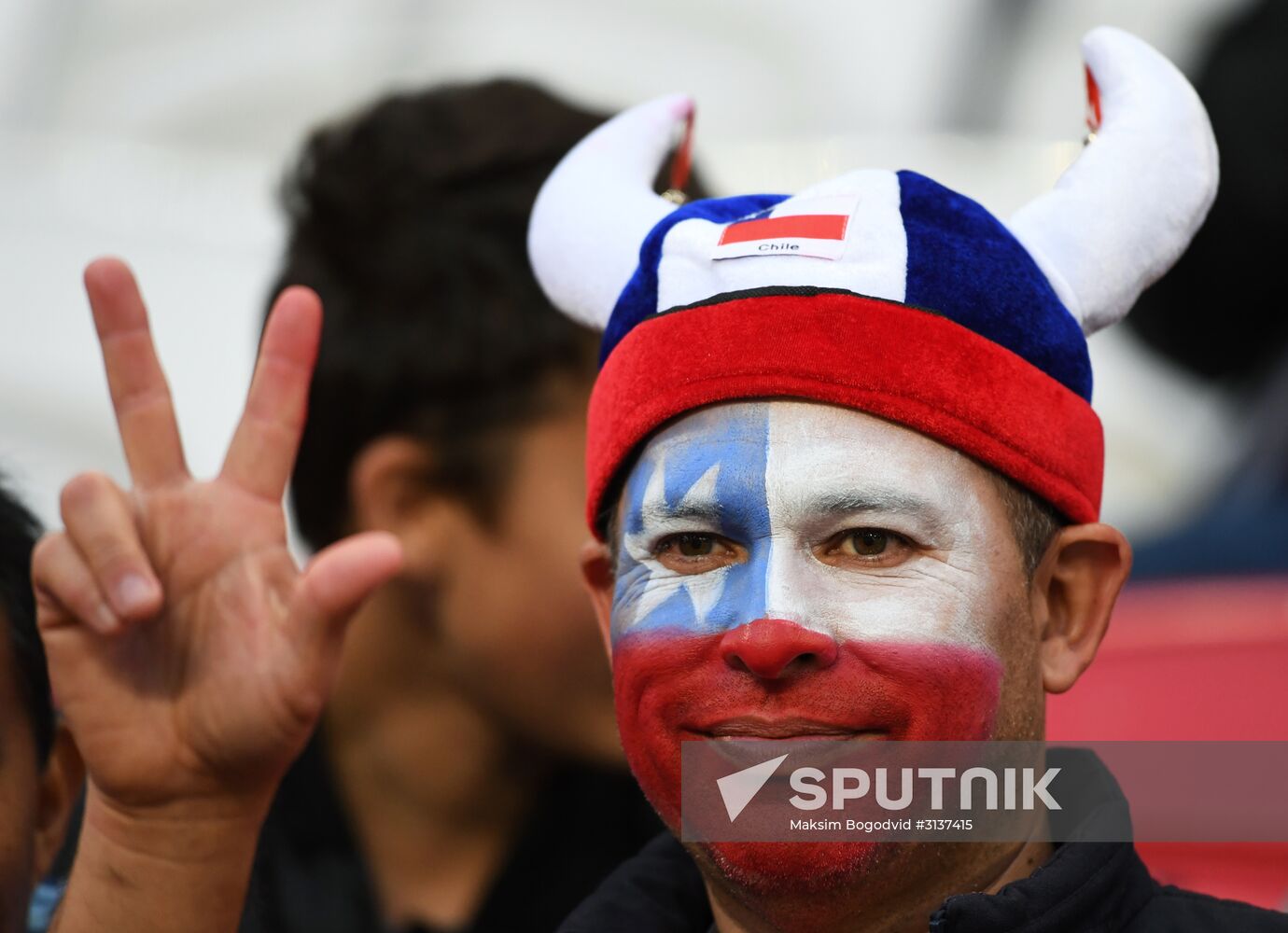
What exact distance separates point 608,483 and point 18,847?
0.88m

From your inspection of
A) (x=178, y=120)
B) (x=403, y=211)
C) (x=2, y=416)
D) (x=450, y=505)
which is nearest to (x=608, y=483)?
(x=450, y=505)

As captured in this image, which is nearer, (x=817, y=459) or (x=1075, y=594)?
(x=817, y=459)

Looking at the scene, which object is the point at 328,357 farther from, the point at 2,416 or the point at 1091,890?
the point at 2,416

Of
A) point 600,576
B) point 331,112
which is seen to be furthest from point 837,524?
point 331,112

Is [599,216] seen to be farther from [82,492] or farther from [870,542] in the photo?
[82,492]

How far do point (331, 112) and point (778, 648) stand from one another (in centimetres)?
474

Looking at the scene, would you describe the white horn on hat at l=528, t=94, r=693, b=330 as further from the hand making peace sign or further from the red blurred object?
the red blurred object

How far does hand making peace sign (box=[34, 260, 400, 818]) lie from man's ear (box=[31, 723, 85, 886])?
0.23m

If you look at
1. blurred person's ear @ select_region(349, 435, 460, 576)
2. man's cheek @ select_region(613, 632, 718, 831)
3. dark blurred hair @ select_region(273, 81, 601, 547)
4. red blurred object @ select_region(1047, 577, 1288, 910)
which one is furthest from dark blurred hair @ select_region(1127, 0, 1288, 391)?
man's cheek @ select_region(613, 632, 718, 831)

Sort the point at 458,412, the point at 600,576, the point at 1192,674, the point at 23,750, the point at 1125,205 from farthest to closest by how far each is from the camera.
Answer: the point at 1192,674
the point at 458,412
the point at 23,750
the point at 600,576
the point at 1125,205

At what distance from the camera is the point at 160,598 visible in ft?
6.45

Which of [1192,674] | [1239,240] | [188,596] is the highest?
[188,596]

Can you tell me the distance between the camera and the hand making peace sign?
1.96m

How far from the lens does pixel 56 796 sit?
2244mm
